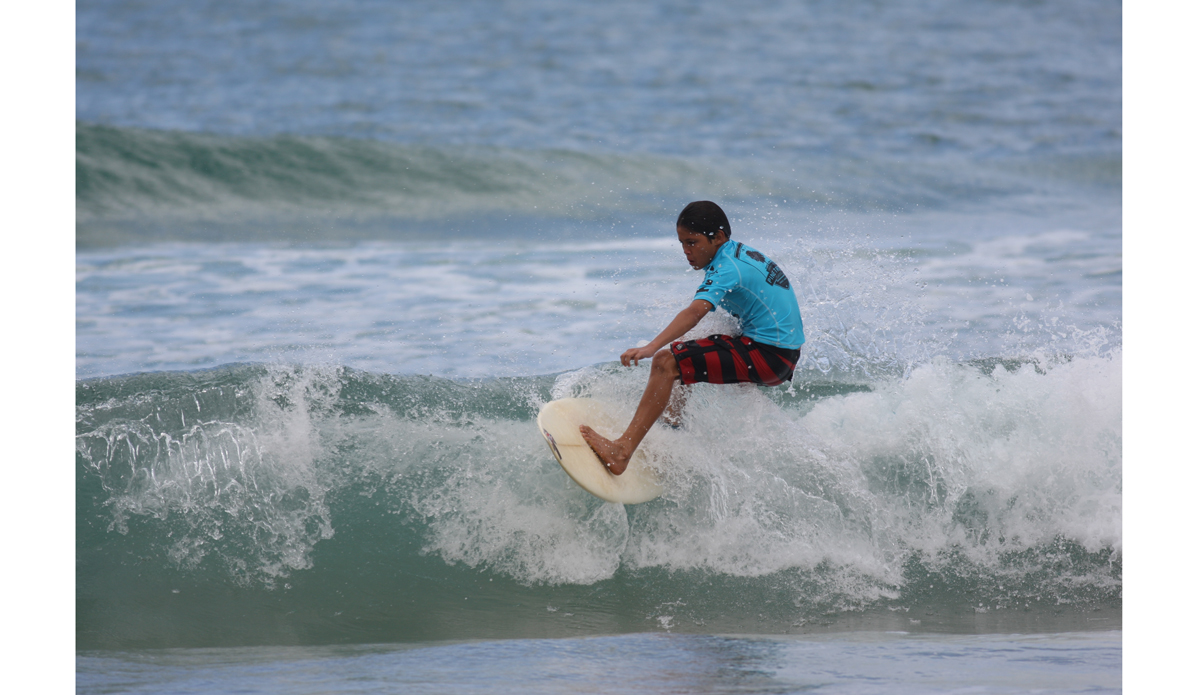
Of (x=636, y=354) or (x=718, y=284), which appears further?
(x=718, y=284)

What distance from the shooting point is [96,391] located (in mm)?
5879

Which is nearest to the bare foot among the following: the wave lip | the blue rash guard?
the blue rash guard

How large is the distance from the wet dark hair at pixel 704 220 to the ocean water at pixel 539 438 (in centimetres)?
71

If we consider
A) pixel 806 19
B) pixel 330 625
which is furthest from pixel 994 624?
pixel 806 19

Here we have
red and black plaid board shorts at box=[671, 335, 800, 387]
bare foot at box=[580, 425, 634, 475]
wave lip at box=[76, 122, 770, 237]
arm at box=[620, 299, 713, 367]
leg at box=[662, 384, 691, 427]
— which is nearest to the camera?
arm at box=[620, 299, 713, 367]

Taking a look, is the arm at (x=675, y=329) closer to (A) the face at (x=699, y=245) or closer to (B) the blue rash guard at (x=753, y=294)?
(B) the blue rash guard at (x=753, y=294)

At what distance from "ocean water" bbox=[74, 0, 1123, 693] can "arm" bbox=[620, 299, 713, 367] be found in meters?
0.69

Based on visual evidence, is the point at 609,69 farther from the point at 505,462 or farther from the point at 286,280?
the point at 505,462

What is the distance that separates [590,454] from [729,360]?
2.80 feet

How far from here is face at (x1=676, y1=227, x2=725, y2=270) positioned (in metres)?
4.31

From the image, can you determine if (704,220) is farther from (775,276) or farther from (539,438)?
(539,438)

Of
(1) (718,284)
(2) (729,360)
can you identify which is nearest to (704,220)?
(1) (718,284)

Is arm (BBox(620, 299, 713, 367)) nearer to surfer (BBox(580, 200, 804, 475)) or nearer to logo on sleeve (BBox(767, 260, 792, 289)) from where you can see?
surfer (BBox(580, 200, 804, 475))

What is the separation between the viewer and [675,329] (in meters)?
4.13
